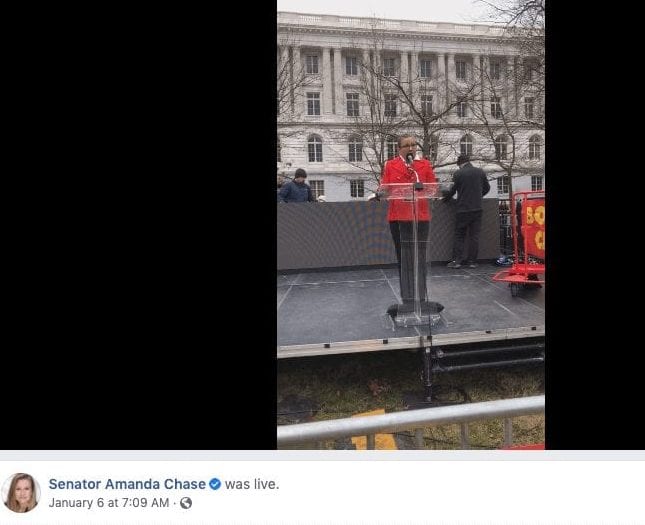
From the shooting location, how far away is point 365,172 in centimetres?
1398

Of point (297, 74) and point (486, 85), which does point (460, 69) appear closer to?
point (486, 85)

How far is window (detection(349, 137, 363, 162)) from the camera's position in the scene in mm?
11984

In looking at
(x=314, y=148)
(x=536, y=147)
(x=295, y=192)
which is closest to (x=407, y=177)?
(x=295, y=192)

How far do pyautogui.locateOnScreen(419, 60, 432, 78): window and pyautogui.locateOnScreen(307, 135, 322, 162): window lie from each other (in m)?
4.13

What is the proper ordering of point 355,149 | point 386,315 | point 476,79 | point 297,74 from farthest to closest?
point 355,149, point 476,79, point 297,74, point 386,315

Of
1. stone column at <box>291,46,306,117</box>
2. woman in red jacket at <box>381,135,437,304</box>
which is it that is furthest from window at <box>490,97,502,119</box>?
woman in red jacket at <box>381,135,437,304</box>

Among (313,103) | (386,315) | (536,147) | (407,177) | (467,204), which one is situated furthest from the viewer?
(313,103)

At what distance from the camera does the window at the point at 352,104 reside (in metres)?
11.7

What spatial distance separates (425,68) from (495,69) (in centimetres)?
250

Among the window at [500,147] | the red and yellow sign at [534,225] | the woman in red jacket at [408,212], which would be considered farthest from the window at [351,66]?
the woman in red jacket at [408,212]

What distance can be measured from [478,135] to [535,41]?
4.58 meters
